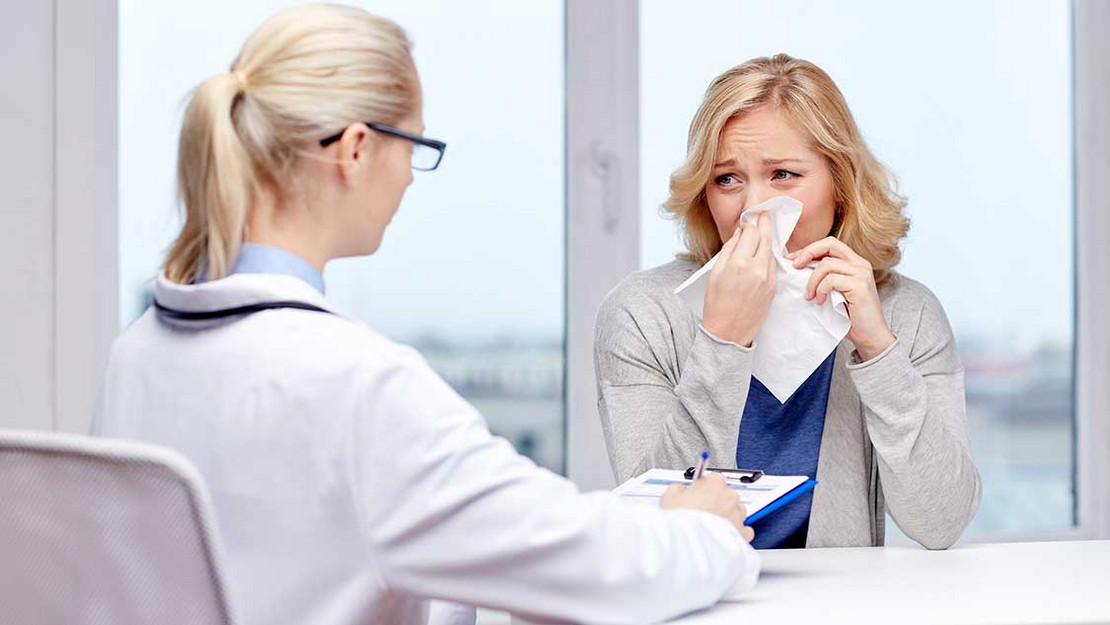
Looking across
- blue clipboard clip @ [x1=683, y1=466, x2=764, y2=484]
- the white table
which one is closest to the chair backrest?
the white table

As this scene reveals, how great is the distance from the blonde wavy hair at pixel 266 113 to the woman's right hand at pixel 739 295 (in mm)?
690

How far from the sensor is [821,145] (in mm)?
1742

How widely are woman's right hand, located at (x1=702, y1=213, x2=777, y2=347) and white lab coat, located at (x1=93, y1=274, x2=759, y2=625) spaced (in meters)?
0.68

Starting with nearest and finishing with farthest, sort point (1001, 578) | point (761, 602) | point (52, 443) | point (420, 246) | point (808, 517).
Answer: point (52, 443), point (761, 602), point (1001, 578), point (808, 517), point (420, 246)

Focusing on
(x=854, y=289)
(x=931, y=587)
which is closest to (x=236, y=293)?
(x=931, y=587)

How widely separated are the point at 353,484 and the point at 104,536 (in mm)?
170

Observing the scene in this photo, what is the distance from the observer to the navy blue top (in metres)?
1.72

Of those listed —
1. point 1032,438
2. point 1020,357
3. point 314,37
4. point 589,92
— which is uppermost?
point 589,92

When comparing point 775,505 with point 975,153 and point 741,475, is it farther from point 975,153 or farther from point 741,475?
point 975,153

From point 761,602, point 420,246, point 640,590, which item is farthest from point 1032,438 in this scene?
point 640,590

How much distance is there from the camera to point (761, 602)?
1.13m

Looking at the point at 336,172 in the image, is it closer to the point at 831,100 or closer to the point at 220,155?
the point at 220,155

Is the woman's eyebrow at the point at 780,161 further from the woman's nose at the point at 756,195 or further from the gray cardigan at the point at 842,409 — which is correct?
the gray cardigan at the point at 842,409

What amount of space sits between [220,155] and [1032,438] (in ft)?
7.88
